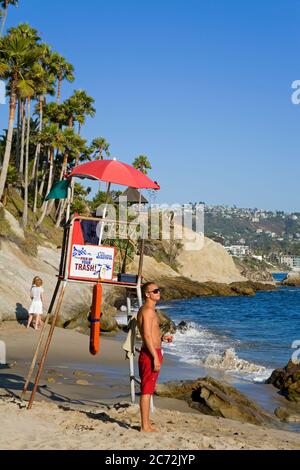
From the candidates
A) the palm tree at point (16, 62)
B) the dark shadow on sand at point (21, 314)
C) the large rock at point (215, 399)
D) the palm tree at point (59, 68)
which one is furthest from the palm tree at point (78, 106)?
the large rock at point (215, 399)

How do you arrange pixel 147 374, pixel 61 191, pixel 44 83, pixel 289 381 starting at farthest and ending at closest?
pixel 44 83, pixel 289 381, pixel 61 191, pixel 147 374

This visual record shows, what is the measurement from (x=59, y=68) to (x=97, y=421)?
1758 inches

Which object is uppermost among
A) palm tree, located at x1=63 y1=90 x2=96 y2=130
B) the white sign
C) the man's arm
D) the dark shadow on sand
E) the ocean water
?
palm tree, located at x1=63 y1=90 x2=96 y2=130

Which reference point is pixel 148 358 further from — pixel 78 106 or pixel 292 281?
pixel 292 281

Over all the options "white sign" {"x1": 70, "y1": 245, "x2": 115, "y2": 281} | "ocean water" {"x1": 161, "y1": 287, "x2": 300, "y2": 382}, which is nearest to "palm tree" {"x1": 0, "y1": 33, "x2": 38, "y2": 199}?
"ocean water" {"x1": 161, "y1": 287, "x2": 300, "y2": 382}

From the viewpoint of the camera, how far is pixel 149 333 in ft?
23.5

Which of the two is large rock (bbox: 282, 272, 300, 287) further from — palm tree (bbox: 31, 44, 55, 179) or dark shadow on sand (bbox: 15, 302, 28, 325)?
dark shadow on sand (bbox: 15, 302, 28, 325)

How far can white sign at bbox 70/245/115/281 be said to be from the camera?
346 inches

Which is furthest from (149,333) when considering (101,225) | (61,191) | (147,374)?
(61,191)

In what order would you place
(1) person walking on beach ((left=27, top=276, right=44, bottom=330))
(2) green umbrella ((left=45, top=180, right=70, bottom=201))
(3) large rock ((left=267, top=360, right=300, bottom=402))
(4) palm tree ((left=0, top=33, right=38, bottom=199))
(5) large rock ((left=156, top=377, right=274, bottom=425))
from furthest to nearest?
(4) palm tree ((left=0, top=33, right=38, bottom=199)) < (1) person walking on beach ((left=27, top=276, right=44, bottom=330)) < (3) large rock ((left=267, top=360, right=300, bottom=402)) < (5) large rock ((left=156, top=377, right=274, bottom=425)) < (2) green umbrella ((left=45, top=180, right=70, bottom=201))

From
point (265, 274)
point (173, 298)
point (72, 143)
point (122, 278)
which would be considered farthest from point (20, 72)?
point (265, 274)

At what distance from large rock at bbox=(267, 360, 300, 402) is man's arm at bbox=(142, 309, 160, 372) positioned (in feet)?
22.4

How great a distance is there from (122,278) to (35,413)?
2383 mm
